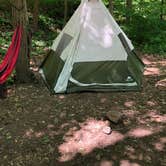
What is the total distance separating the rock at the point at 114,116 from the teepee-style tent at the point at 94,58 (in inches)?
45.9

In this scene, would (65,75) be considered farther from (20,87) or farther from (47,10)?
(47,10)

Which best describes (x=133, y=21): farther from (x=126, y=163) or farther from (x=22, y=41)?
(x=126, y=163)

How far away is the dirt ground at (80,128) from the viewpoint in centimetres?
385

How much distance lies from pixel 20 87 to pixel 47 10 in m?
8.07

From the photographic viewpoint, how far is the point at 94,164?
147 inches

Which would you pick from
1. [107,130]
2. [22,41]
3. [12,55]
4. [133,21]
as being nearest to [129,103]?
[107,130]

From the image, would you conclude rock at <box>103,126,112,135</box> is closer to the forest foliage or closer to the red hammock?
the red hammock

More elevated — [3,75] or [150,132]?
[3,75]

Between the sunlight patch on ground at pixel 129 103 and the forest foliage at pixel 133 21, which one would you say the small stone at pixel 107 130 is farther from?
the forest foliage at pixel 133 21

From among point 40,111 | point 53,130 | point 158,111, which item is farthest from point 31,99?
point 158,111

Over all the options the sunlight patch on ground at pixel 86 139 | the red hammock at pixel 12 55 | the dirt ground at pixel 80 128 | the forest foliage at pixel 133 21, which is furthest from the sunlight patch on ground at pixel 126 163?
the forest foliage at pixel 133 21

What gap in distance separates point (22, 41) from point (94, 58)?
4.12ft

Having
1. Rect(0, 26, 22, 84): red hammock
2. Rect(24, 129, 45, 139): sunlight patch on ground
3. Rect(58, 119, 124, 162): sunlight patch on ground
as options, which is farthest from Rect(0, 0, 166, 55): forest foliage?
Rect(24, 129, 45, 139): sunlight patch on ground

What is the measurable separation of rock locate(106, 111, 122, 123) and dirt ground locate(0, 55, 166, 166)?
80 mm
